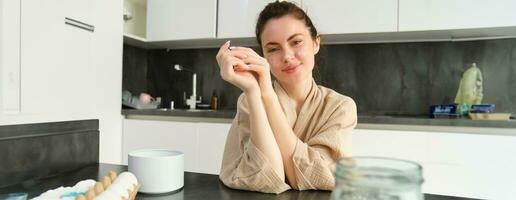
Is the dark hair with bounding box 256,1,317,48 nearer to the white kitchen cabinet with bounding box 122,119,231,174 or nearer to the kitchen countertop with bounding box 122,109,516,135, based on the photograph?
the kitchen countertop with bounding box 122,109,516,135

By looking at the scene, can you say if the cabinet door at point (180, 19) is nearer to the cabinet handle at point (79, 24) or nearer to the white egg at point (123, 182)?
the cabinet handle at point (79, 24)

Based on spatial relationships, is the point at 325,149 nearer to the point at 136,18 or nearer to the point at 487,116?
the point at 487,116

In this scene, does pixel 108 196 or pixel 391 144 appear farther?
pixel 391 144

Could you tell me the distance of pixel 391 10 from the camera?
1876mm

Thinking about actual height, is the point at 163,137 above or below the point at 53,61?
below

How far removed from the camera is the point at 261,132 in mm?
691

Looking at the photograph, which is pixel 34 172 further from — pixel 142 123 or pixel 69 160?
pixel 142 123

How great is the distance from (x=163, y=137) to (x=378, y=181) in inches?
75.2

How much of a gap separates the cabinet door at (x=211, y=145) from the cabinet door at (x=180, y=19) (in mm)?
616

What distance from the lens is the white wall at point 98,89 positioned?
133 cm

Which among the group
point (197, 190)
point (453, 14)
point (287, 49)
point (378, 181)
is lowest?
point (197, 190)

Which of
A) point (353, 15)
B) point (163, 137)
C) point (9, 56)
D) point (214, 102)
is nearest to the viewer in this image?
point (9, 56)

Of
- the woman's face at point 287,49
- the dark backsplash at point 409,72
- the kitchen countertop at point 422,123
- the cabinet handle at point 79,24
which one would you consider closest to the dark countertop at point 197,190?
the woman's face at point 287,49

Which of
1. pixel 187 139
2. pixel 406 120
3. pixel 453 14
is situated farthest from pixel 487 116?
pixel 187 139
